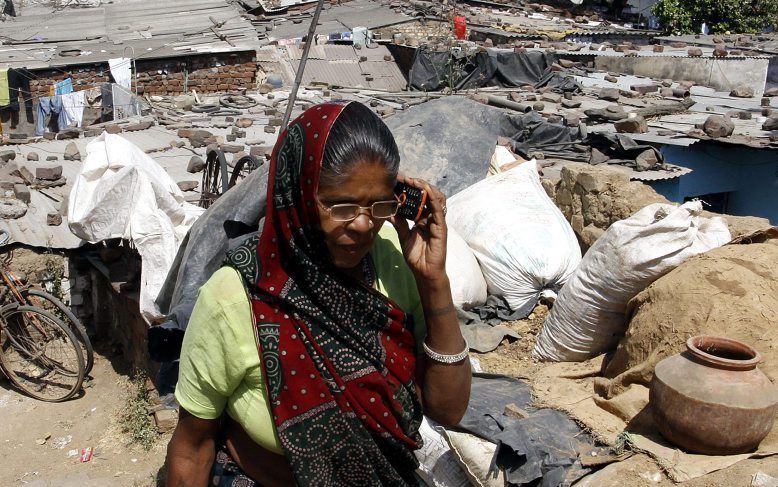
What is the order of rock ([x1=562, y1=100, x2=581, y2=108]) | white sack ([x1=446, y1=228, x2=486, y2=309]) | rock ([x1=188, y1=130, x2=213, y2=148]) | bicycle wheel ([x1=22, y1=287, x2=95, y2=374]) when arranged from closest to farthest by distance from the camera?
white sack ([x1=446, y1=228, x2=486, y2=309]) → bicycle wheel ([x1=22, y1=287, x2=95, y2=374]) → rock ([x1=188, y1=130, x2=213, y2=148]) → rock ([x1=562, y1=100, x2=581, y2=108])

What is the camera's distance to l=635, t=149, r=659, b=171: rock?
616 cm

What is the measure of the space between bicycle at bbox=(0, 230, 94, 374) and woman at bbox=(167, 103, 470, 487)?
468 centimetres

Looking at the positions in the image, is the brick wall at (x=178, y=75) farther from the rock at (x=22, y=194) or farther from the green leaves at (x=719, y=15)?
the green leaves at (x=719, y=15)

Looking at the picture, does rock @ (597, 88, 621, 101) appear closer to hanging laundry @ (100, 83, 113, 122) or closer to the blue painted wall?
the blue painted wall

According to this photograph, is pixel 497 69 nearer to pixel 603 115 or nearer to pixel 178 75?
pixel 603 115

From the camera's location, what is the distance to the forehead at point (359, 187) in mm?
1378

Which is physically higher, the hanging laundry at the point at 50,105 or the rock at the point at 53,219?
the rock at the point at 53,219

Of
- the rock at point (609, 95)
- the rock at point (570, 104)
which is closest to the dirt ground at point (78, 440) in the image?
the rock at point (570, 104)

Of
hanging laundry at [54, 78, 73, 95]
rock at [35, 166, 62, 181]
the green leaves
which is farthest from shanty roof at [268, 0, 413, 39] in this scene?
rock at [35, 166, 62, 181]

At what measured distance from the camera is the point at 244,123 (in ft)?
31.0

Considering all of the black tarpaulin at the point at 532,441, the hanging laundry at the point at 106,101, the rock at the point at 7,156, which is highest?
the black tarpaulin at the point at 532,441

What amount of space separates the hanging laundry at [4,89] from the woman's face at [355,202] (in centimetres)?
1385

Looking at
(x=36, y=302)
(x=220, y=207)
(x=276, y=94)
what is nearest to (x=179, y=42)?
(x=276, y=94)

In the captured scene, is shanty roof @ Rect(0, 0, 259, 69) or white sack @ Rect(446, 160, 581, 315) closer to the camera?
white sack @ Rect(446, 160, 581, 315)
